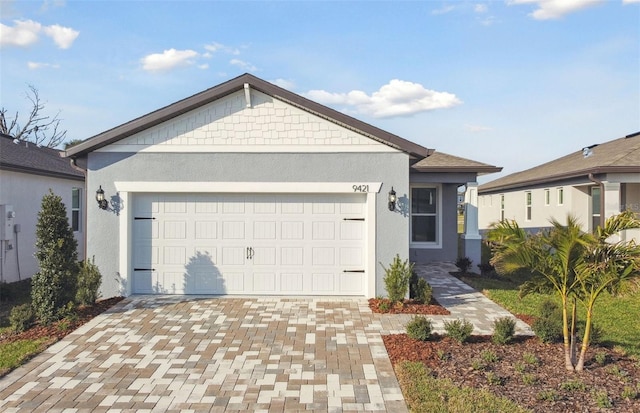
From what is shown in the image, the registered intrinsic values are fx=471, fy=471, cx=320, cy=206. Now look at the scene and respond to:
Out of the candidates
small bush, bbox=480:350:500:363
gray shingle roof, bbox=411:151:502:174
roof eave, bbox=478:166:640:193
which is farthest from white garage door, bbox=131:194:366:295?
roof eave, bbox=478:166:640:193

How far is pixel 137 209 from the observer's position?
10242 millimetres

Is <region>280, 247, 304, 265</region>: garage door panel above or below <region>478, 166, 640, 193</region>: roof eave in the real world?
below

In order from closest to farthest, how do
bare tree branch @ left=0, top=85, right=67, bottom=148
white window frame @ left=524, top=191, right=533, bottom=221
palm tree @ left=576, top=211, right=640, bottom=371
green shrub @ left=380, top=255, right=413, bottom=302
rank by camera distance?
palm tree @ left=576, top=211, right=640, bottom=371, green shrub @ left=380, top=255, right=413, bottom=302, white window frame @ left=524, top=191, right=533, bottom=221, bare tree branch @ left=0, top=85, right=67, bottom=148

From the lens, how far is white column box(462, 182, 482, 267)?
49.3 ft

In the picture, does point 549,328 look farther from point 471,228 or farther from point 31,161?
point 31,161

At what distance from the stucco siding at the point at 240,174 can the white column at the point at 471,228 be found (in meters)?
5.92

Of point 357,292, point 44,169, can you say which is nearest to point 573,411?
point 357,292

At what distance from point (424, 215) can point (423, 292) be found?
686 cm

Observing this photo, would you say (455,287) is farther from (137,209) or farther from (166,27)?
(166,27)

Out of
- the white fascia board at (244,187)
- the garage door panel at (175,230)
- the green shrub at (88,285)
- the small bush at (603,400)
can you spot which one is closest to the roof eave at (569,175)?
the white fascia board at (244,187)

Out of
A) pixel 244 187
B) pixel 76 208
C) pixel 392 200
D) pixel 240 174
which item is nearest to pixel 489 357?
pixel 392 200

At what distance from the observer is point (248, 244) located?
33.6 feet

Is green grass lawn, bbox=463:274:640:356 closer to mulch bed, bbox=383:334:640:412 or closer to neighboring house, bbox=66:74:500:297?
mulch bed, bbox=383:334:640:412

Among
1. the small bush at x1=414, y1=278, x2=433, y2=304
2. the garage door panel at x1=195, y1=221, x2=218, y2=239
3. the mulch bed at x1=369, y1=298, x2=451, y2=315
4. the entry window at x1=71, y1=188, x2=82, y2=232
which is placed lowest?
the mulch bed at x1=369, y1=298, x2=451, y2=315
